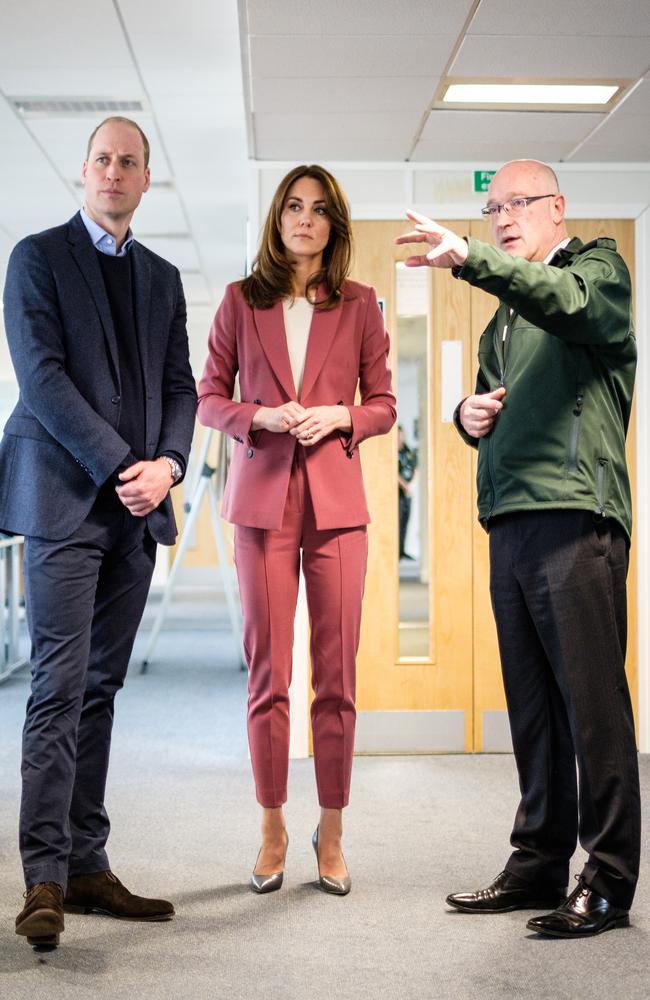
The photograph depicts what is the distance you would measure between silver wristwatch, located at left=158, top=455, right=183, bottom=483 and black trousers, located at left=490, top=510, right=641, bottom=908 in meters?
0.72

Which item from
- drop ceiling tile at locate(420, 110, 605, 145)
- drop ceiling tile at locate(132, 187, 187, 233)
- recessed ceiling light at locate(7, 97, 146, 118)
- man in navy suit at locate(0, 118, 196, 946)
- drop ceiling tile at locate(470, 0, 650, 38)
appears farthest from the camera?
drop ceiling tile at locate(132, 187, 187, 233)

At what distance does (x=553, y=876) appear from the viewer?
232 cm

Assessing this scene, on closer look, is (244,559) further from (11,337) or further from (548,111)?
(548,111)

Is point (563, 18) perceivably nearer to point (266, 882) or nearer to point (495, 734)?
point (266, 882)

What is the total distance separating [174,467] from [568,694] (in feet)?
3.18

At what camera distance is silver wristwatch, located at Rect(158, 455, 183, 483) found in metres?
2.24

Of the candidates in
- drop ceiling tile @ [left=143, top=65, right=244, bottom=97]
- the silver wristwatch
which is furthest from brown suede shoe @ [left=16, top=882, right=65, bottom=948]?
drop ceiling tile @ [left=143, top=65, right=244, bottom=97]

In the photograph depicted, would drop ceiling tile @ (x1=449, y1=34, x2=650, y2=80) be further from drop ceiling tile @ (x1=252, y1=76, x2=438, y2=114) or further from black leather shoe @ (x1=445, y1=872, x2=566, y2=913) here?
black leather shoe @ (x1=445, y1=872, x2=566, y2=913)

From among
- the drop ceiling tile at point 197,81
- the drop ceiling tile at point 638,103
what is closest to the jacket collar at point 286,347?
the drop ceiling tile at point 638,103

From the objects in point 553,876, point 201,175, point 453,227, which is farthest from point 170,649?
point 553,876

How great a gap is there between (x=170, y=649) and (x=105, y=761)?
14.7ft

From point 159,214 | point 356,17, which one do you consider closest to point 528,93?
point 356,17

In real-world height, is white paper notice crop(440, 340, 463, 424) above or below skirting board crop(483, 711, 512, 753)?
above

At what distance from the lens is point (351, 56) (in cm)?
314
